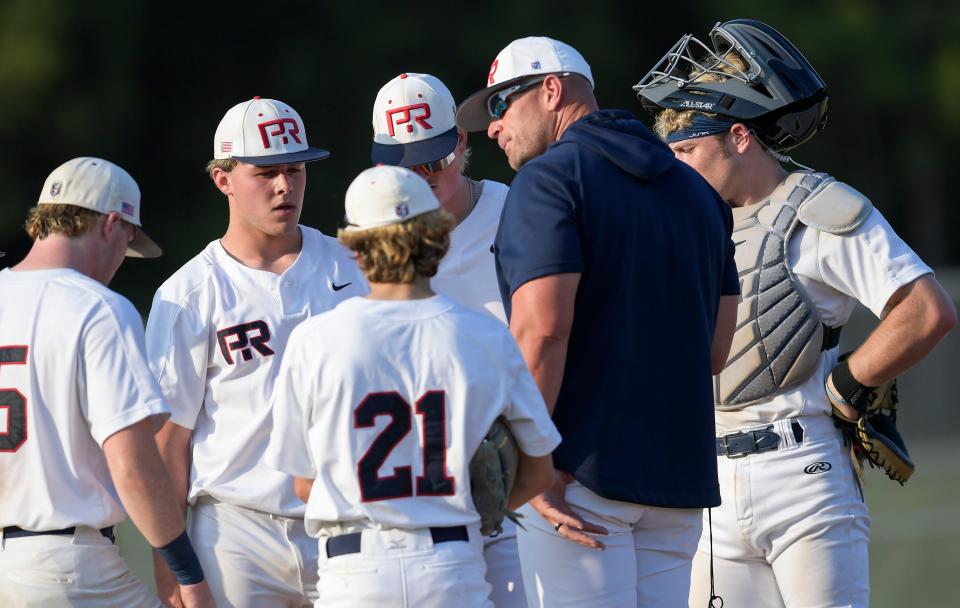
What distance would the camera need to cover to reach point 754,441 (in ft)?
15.0

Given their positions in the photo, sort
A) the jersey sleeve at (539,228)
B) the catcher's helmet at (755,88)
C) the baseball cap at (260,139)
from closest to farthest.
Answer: the jersey sleeve at (539,228), the baseball cap at (260,139), the catcher's helmet at (755,88)

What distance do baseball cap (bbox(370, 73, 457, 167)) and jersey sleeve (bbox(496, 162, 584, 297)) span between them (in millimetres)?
1097

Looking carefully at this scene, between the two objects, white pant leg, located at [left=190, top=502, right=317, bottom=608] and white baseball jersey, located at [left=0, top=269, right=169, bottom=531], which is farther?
white pant leg, located at [left=190, top=502, right=317, bottom=608]

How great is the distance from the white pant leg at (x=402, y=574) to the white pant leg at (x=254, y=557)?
1.00 meters

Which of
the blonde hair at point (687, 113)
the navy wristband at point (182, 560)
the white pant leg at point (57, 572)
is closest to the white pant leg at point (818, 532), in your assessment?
the blonde hair at point (687, 113)

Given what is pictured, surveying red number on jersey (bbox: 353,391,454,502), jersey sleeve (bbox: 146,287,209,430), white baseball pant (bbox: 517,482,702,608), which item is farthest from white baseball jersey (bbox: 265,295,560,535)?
jersey sleeve (bbox: 146,287,209,430)

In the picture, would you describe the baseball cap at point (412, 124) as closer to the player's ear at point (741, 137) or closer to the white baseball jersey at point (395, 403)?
the player's ear at point (741, 137)

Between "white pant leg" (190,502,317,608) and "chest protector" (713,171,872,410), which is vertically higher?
"chest protector" (713,171,872,410)

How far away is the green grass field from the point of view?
29.6 ft

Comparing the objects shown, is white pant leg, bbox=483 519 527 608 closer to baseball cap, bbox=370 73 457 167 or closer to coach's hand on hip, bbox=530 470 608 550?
coach's hand on hip, bbox=530 470 608 550

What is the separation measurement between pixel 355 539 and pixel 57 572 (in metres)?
0.99

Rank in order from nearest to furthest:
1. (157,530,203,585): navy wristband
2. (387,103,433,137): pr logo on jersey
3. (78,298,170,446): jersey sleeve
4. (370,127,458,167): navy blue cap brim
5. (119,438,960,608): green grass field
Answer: (78,298,170,446): jersey sleeve, (157,530,203,585): navy wristband, (370,127,458,167): navy blue cap brim, (387,103,433,137): pr logo on jersey, (119,438,960,608): green grass field

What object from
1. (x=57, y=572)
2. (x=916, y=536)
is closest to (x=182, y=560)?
(x=57, y=572)

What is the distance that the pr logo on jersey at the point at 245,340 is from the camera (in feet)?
14.6
